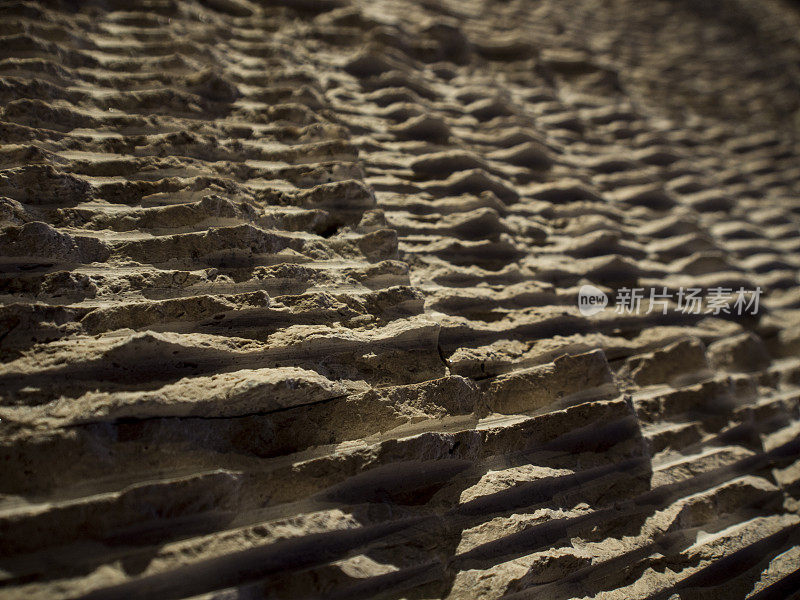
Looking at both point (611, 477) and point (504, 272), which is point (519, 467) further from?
point (504, 272)

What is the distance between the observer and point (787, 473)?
1.63 meters

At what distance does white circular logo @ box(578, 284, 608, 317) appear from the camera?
165 cm

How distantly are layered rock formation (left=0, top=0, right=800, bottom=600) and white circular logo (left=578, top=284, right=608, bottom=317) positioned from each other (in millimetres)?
38

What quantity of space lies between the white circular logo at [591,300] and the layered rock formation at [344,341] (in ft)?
0.12

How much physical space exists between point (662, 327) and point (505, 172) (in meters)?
0.76

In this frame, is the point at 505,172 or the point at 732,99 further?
the point at 732,99

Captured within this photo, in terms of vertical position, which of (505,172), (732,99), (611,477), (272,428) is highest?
(732,99)

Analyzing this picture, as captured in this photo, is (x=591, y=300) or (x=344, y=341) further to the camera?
(x=591, y=300)

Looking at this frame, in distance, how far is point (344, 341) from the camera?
1.17 metres

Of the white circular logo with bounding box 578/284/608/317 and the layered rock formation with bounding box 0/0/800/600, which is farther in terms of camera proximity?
the white circular logo with bounding box 578/284/608/317

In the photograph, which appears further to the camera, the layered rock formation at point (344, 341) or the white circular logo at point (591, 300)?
the white circular logo at point (591, 300)

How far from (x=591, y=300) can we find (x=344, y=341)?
2.90ft

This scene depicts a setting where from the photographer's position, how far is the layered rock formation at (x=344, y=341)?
0.93 metres

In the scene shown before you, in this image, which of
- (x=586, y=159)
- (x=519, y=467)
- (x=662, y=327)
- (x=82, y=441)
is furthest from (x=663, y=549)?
(x=586, y=159)
